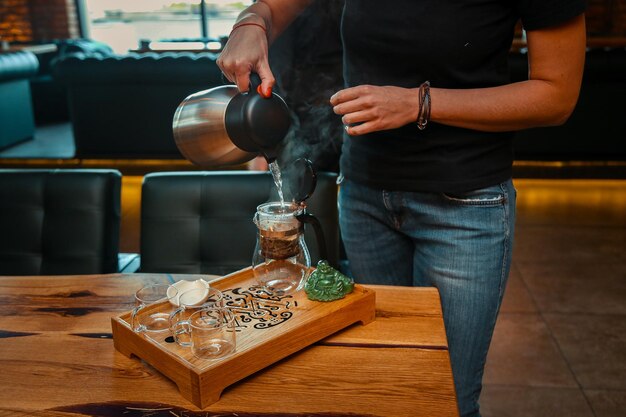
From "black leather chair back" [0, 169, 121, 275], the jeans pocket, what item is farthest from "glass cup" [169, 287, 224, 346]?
"black leather chair back" [0, 169, 121, 275]

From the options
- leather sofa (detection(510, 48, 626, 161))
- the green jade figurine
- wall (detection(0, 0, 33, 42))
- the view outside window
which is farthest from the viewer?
the view outside window

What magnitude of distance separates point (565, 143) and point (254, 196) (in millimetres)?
3686

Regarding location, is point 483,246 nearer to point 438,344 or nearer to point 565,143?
point 438,344

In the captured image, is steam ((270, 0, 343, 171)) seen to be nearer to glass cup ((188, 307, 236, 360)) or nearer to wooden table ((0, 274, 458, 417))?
wooden table ((0, 274, 458, 417))

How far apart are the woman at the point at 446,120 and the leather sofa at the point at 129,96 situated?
3412 millimetres

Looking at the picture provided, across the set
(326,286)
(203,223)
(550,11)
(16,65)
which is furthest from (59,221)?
(16,65)

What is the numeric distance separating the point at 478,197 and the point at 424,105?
224 millimetres

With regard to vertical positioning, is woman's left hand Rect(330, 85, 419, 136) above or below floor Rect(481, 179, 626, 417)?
above

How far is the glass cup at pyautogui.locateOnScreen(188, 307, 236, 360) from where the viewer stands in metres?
0.94

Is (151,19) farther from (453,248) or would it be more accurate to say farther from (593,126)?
(453,248)

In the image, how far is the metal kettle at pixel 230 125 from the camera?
3.72ft

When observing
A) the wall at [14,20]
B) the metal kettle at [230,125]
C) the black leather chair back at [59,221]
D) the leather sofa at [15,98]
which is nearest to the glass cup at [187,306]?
the metal kettle at [230,125]

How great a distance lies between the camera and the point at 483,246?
120cm

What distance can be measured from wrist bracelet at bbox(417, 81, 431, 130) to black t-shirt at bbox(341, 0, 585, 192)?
0.02 metres
